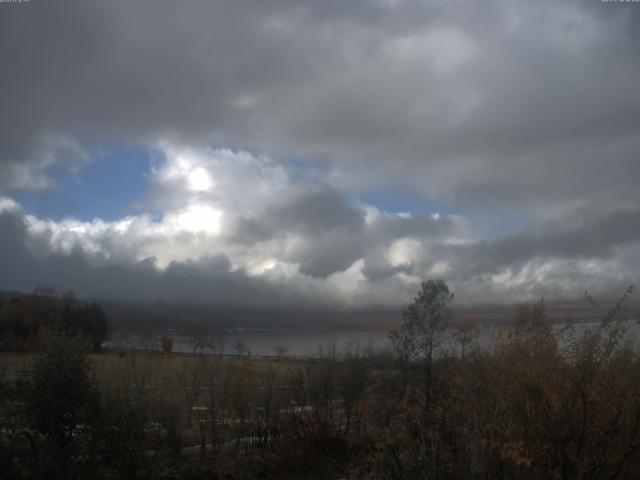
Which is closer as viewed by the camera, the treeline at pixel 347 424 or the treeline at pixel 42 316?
the treeline at pixel 347 424

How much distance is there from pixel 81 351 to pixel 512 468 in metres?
7.91

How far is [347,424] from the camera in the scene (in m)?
18.7

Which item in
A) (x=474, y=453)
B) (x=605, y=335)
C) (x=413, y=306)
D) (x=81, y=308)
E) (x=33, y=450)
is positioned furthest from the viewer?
(x=81, y=308)

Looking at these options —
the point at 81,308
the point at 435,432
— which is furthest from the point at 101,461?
the point at 81,308

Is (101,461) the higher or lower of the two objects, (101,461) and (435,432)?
the lower

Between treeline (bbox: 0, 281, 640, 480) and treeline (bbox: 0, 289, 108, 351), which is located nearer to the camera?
treeline (bbox: 0, 281, 640, 480)

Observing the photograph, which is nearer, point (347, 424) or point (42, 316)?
point (347, 424)

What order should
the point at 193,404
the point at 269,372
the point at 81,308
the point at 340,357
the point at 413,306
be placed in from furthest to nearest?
the point at 81,308 → the point at 413,306 → the point at 340,357 → the point at 269,372 → the point at 193,404

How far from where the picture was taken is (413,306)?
1037 inches

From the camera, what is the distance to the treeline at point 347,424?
7180 mm

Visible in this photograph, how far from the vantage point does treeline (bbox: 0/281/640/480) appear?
23.6 feet

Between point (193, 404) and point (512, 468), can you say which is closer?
point (512, 468)

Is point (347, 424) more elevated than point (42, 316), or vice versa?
point (42, 316)

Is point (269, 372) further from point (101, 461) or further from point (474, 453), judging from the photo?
point (474, 453)
